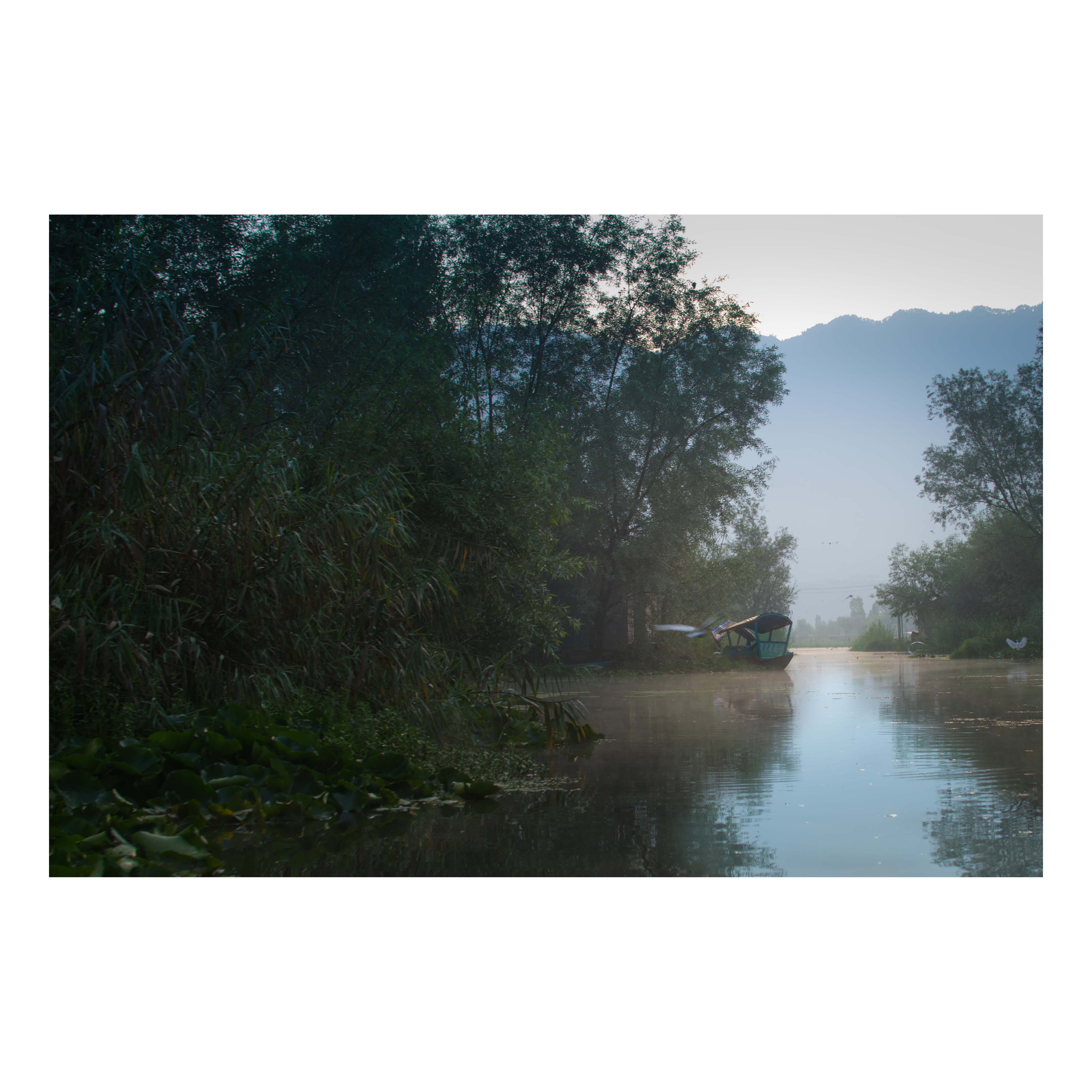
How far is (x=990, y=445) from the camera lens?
1662 cm

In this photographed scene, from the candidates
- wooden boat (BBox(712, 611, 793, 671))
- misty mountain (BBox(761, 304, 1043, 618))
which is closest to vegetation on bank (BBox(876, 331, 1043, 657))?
misty mountain (BBox(761, 304, 1043, 618))

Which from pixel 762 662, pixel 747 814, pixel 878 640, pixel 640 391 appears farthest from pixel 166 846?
pixel 878 640

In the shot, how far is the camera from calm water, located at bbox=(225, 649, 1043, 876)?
346cm

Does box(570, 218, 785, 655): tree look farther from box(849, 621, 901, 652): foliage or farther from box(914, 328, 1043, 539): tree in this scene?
box(849, 621, 901, 652): foliage

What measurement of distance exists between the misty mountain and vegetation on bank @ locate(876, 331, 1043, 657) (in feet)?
1.43

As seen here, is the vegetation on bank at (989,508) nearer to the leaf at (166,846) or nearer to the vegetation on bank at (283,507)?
the vegetation on bank at (283,507)

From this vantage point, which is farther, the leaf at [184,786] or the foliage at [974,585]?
the foliage at [974,585]

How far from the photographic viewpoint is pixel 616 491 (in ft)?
55.2

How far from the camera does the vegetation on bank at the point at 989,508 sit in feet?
53.2

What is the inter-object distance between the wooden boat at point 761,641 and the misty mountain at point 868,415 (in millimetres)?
2624

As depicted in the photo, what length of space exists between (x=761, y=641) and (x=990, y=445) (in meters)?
7.80

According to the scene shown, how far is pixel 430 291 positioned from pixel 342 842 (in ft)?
30.0

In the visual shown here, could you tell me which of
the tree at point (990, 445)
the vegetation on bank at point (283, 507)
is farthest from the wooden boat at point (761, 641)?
the vegetation on bank at point (283, 507)
